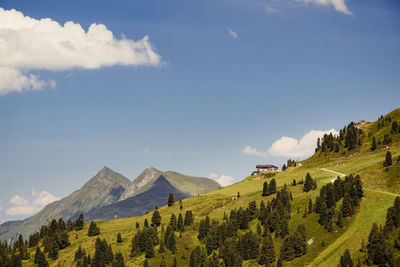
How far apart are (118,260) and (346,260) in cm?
11163

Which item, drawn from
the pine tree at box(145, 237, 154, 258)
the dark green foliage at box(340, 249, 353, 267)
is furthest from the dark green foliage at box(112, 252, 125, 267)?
the dark green foliage at box(340, 249, 353, 267)

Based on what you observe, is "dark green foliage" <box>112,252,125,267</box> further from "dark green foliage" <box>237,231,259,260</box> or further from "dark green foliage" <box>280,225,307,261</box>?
"dark green foliage" <box>280,225,307,261</box>

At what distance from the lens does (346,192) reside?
154 m

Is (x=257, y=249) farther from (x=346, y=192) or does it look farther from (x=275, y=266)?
(x=346, y=192)

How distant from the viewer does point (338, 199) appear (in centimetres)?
15975

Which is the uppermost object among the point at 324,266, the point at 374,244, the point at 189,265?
the point at 374,244

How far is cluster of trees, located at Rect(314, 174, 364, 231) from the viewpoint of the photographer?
477 feet

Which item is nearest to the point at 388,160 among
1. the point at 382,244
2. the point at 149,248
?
the point at 382,244

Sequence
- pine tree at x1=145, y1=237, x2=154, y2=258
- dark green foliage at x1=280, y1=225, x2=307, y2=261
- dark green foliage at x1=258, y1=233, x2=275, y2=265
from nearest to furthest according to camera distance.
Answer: dark green foliage at x1=280, y1=225, x2=307, y2=261
dark green foliage at x1=258, y1=233, x2=275, y2=265
pine tree at x1=145, y1=237, x2=154, y2=258

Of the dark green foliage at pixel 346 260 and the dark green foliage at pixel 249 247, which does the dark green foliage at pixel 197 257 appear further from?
the dark green foliage at pixel 346 260

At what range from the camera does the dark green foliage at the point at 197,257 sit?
17121cm

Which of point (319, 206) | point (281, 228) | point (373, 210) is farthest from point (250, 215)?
point (373, 210)

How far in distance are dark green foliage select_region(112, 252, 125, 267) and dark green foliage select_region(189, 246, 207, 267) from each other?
34171 mm

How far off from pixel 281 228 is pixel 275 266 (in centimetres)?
2362
